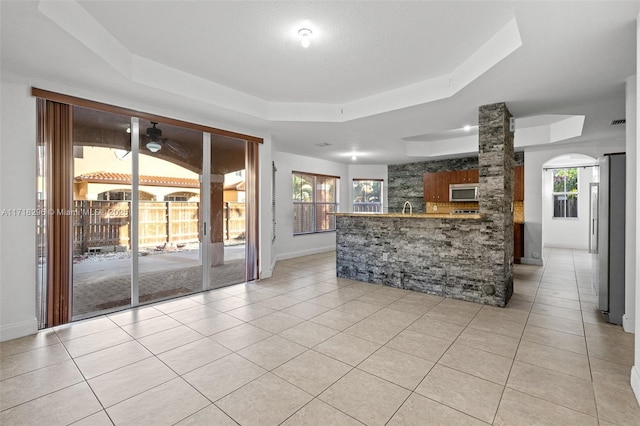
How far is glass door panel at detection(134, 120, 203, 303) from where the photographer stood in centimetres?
396

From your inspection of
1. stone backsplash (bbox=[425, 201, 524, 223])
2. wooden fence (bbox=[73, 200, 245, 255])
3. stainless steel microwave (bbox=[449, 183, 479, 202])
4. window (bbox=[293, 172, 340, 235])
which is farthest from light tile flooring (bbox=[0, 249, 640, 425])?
window (bbox=[293, 172, 340, 235])

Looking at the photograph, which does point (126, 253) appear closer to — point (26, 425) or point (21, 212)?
point (21, 212)

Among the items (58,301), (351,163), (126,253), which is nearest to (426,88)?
(126,253)

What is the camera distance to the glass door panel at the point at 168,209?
3.96 metres

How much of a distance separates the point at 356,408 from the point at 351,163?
7.82 meters

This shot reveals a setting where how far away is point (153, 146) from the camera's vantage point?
4043mm

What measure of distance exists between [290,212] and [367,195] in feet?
9.77

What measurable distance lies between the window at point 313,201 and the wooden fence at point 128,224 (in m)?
3.03

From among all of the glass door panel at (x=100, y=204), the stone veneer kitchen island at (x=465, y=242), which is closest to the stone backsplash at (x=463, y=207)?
the stone veneer kitchen island at (x=465, y=242)

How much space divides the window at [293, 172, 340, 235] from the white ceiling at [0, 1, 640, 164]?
130 inches

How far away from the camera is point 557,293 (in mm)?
4363

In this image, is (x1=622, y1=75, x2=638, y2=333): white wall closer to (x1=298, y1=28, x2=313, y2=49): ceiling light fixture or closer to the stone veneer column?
the stone veneer column

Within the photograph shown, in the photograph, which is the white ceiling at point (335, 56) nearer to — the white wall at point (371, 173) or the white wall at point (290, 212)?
the white wall at point (290, 212)

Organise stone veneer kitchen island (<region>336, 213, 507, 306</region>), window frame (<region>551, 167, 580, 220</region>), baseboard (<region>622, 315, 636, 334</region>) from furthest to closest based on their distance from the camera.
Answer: window frame (<region>551, 167, 580, 220</region>) → stone veneer kitchen island (<region>336, 213, 507, 306</region>) → baseboard (<region>622, 315, 636, 334</region>)
